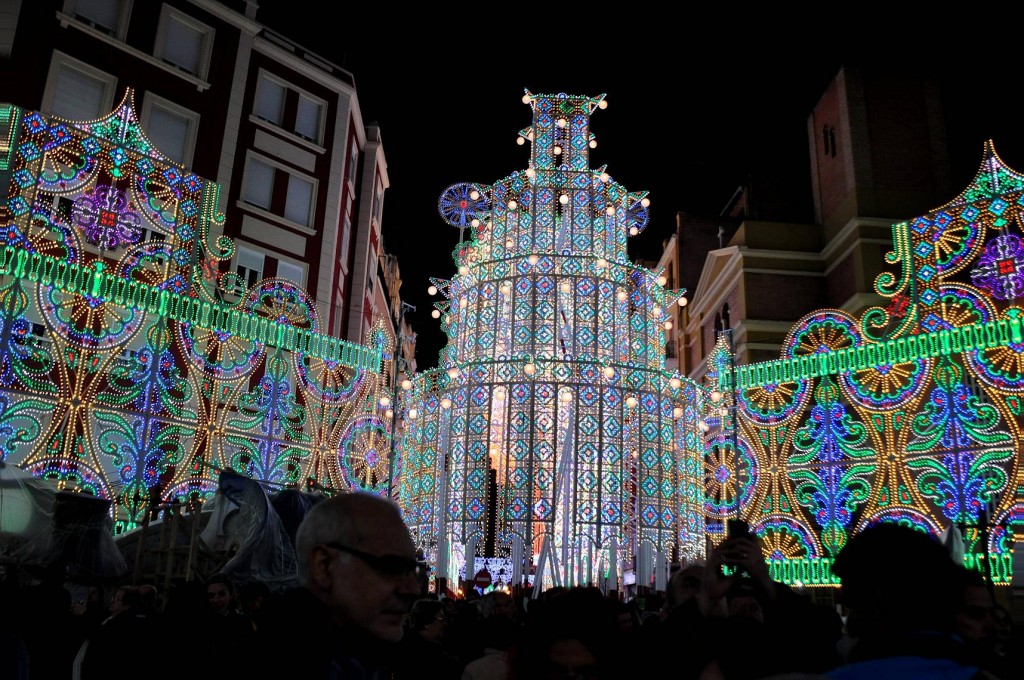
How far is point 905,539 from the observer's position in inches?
92.7

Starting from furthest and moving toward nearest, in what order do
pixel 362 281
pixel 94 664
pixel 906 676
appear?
pixel 362 281
pixel 94 664
pixel 906 676

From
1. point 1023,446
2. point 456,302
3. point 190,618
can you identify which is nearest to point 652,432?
point 456,302

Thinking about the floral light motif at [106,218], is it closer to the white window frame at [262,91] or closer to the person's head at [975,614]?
the white window frame at [262,91]

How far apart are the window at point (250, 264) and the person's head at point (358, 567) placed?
2132cm

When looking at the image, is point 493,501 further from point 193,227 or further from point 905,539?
point 905,539

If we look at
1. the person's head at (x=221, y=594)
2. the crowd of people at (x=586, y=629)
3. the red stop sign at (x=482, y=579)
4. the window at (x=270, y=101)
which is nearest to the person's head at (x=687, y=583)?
the crowd of people at (x=586, y=629)

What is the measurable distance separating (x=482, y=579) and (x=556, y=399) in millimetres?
3085

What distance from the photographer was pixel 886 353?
41.7ft

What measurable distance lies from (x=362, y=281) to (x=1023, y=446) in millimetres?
21108

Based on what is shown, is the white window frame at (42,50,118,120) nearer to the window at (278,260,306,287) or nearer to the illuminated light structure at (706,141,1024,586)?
the window at (278,260,306,287)

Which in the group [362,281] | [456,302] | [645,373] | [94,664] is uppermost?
[362,281]

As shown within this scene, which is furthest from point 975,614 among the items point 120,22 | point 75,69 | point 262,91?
point 262,91

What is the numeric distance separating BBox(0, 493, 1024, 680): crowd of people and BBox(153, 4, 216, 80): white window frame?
20.6 metres

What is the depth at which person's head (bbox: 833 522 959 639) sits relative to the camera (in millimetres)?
2262
